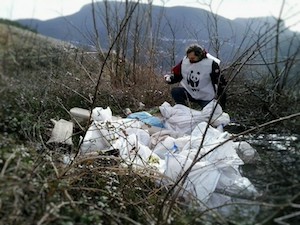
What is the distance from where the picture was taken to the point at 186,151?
4.09 metres

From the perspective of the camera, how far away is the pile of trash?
329 cm

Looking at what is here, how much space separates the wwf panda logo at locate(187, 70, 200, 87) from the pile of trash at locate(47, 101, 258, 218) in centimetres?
62

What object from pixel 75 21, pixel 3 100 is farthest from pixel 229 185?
pixel 75 21

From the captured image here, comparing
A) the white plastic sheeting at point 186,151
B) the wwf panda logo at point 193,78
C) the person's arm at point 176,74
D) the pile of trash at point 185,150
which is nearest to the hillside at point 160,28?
the person's arm at point 176,74

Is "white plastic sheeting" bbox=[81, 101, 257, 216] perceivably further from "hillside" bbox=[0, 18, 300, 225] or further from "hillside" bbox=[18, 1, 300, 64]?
"hillside" bbox=[18, 1, 300, 64]

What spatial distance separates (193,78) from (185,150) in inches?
83.3

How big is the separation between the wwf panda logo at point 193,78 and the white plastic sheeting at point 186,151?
61 cm

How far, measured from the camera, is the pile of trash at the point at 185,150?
10.8ft

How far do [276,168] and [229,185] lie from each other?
0.65 metres

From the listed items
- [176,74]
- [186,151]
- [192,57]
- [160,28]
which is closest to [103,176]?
[186,151]

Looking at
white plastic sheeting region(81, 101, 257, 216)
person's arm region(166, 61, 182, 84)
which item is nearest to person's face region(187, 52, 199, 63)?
person's arm region(166, 61, 182, 84)

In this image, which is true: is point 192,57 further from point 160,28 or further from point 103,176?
point 103,176

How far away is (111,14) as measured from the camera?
816cm

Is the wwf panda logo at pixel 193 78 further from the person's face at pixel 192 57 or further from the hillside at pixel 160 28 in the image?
the hillside at pixel 160 28
